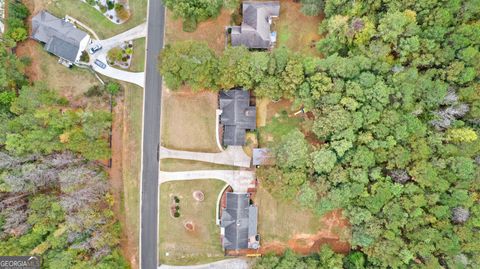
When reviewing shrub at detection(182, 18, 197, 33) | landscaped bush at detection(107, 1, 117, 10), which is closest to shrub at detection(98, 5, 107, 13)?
landscaped bush at detection(107, 1, 117, 10)

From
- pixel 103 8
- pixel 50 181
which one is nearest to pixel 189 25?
pixel 103 8

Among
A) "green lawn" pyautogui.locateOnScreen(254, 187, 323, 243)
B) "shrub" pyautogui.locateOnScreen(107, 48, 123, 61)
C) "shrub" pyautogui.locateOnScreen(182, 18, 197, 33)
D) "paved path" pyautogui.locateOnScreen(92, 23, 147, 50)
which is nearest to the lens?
"shrub" pyautogui.locateOnScreen(182, 18, 197, 33)

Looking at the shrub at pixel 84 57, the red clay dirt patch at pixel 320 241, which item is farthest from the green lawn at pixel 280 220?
the shrub at pixel 84 57

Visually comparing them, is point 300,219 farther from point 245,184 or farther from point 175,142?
point 175,142

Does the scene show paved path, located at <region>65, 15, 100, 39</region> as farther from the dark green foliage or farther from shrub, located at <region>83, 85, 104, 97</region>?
the dark green foliage

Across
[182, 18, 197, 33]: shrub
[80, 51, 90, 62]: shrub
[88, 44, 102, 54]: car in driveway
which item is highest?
[182, 18, 197, 33]: shrub
